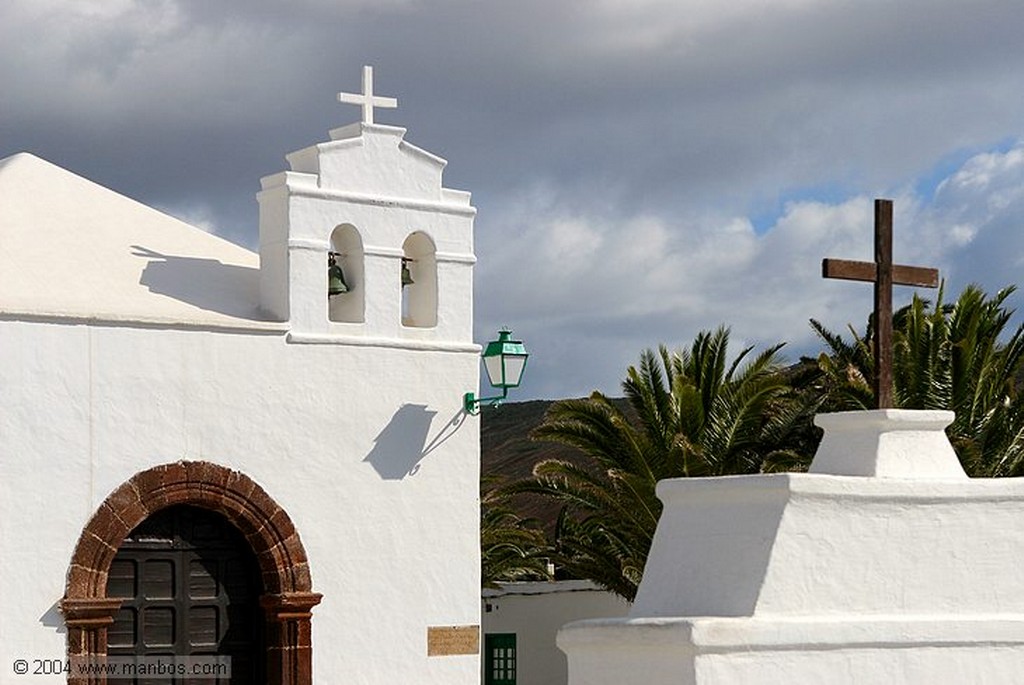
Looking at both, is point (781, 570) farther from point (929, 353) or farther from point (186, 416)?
point (929, 353)

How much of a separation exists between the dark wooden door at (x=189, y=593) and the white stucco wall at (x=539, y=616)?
9.25 m

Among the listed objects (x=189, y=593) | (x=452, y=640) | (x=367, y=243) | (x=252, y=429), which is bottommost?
(x=452, y=640)

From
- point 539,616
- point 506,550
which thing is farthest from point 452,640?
point 506,550

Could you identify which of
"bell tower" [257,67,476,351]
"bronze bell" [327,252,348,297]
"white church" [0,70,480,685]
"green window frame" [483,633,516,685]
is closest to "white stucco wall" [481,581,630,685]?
"green window frame" [483,633,516,685]

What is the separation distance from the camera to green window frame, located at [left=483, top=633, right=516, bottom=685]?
21.1m

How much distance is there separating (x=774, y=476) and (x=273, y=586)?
557 cm

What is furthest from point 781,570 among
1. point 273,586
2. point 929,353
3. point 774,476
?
point 929,353

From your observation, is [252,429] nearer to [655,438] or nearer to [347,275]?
[347,275]

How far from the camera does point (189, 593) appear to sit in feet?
41.7

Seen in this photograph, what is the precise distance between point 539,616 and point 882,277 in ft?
44.3

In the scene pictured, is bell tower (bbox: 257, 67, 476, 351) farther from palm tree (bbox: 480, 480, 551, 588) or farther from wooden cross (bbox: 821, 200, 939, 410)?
palm tree (bbox: 480, 480, 551, 588)

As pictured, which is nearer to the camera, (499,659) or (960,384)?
(960,384)

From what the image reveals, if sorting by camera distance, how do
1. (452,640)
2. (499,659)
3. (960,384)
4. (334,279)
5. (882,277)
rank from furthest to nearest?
(499,659), (960,384), (452,640), (334,279), (882,277)

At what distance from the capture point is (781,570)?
8.43 metres
